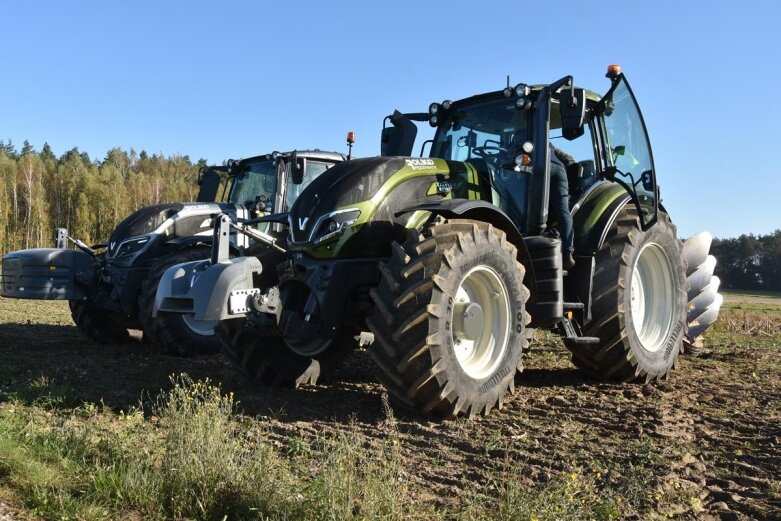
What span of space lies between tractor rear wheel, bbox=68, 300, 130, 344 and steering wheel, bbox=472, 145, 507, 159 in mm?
5622

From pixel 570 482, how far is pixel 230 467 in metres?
1.52

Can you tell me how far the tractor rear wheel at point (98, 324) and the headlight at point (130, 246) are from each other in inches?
36.0

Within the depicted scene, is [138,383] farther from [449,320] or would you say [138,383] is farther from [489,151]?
[489,151]

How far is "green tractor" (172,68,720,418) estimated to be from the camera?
14.8ft

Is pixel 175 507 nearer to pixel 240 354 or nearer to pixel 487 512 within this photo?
pixel 487 512

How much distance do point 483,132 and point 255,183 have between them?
4825 mm

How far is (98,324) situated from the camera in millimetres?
9430

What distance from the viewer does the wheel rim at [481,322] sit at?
4918 mm

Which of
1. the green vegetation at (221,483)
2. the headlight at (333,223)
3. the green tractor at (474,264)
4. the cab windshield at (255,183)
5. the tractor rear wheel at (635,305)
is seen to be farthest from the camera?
the cab windshield at (255,183)

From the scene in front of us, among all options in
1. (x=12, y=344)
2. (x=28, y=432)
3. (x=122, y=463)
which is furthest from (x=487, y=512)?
(x=12, y=344)

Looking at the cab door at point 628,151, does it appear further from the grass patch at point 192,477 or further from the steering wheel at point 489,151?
the grass patch at point 192,477

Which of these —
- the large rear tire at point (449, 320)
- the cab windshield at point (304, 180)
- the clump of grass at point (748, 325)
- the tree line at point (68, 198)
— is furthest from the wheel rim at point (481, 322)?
the tree line at point (68, 198)

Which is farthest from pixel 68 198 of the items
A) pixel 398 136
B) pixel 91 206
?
pixel 398 136

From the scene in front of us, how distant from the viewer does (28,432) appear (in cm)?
400
